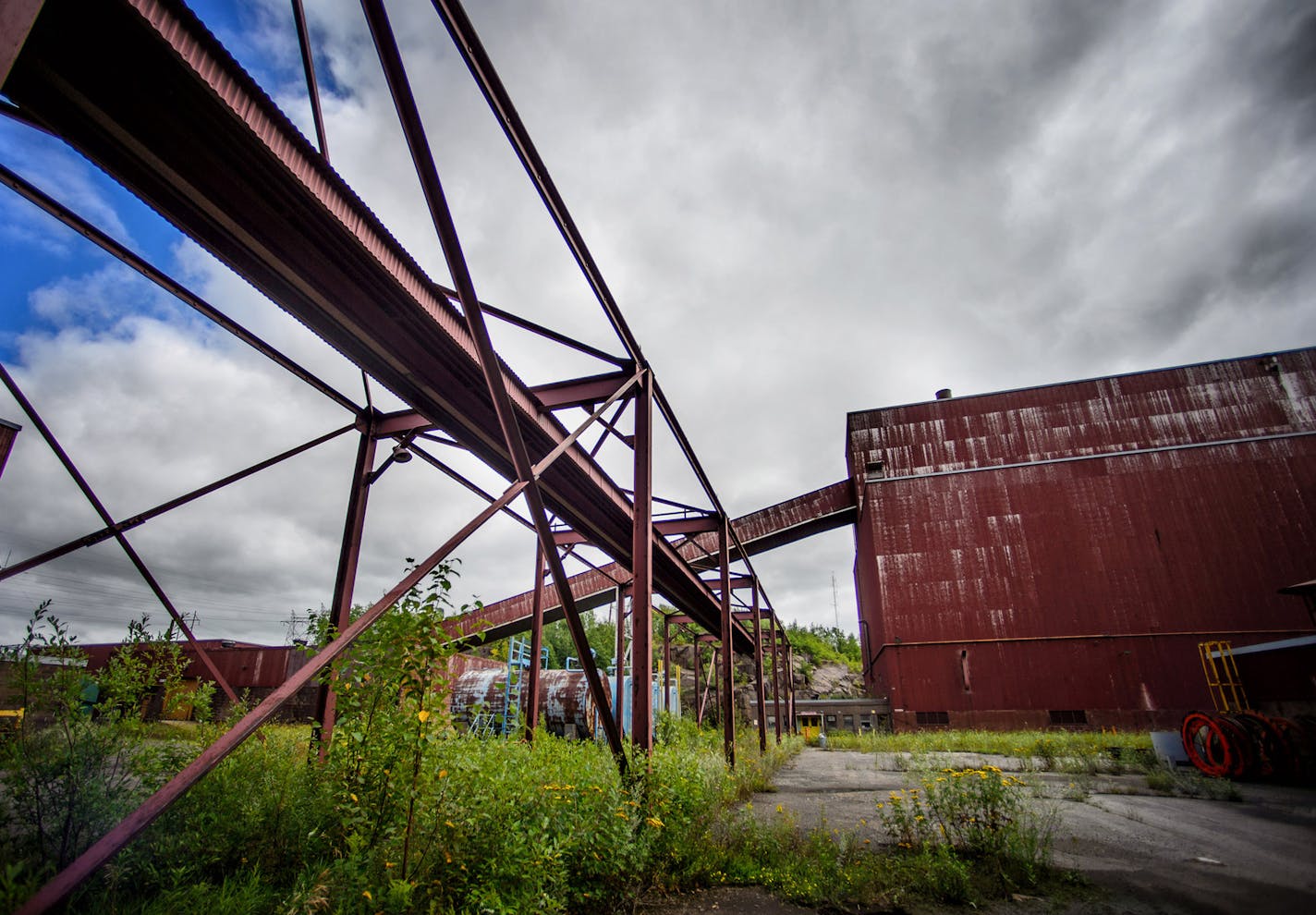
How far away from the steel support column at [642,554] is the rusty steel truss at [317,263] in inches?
0.9

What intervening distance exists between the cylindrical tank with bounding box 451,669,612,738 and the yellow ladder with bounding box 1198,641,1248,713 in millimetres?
14182

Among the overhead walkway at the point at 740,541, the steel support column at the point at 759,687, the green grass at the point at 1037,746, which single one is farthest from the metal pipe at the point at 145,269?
the green grass at the point at 1037,746

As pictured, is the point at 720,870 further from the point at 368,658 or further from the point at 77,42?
the point at 77,42

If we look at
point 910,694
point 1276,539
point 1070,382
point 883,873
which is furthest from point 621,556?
point 1276,539

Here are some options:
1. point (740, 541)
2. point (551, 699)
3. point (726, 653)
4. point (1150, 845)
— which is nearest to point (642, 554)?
point (726, 653)

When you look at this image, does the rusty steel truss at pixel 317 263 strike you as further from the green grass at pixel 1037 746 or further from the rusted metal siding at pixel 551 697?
the green grass at pixel 1037 746

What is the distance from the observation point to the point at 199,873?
305cm

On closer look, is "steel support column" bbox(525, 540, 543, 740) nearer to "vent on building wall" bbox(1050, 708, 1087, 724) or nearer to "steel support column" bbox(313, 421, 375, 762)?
"steel support column" bbox(313, 421, 375, 762)

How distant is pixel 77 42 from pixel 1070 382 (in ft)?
84.6

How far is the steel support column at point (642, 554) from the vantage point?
535 centimetres

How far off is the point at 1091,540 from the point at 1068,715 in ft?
19.1

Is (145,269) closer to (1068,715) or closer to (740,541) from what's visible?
(740,541)

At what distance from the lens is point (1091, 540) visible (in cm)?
1906

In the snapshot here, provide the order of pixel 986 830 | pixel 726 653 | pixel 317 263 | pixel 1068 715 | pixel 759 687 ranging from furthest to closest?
1. pixel 1068 715
2. pixel 759 687
3. pixel 726 653
4. pixel 986 830
5. pixel 317 263
